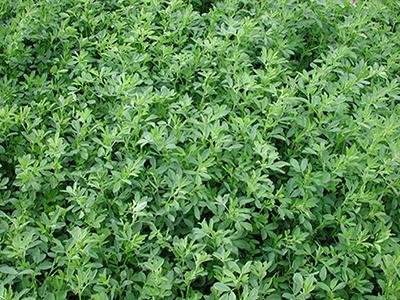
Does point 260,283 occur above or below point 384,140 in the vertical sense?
below

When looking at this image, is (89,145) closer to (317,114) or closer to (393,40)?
(317,114)

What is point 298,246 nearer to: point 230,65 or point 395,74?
point 230,65

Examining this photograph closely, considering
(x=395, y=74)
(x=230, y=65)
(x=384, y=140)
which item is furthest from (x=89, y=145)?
(x=395, y=74)

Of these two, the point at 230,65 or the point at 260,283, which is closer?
the point at 260,283

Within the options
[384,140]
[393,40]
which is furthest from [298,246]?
[393,40]

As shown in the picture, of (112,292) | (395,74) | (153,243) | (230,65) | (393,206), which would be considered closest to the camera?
(112,292)

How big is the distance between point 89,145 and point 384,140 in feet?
3.64

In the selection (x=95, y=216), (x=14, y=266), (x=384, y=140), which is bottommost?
(x=14, y=266)

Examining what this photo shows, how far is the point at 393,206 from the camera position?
84.6 inches

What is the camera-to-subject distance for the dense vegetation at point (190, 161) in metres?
1.85

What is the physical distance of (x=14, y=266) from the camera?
1.84 meters

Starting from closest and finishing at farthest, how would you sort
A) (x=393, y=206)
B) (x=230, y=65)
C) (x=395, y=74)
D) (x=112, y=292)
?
(x=112, y=292) < (x=393, y=206) < (x=230, y=65) < (x=395, y=74)

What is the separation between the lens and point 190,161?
80.8 inches

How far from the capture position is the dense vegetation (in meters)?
1.85
